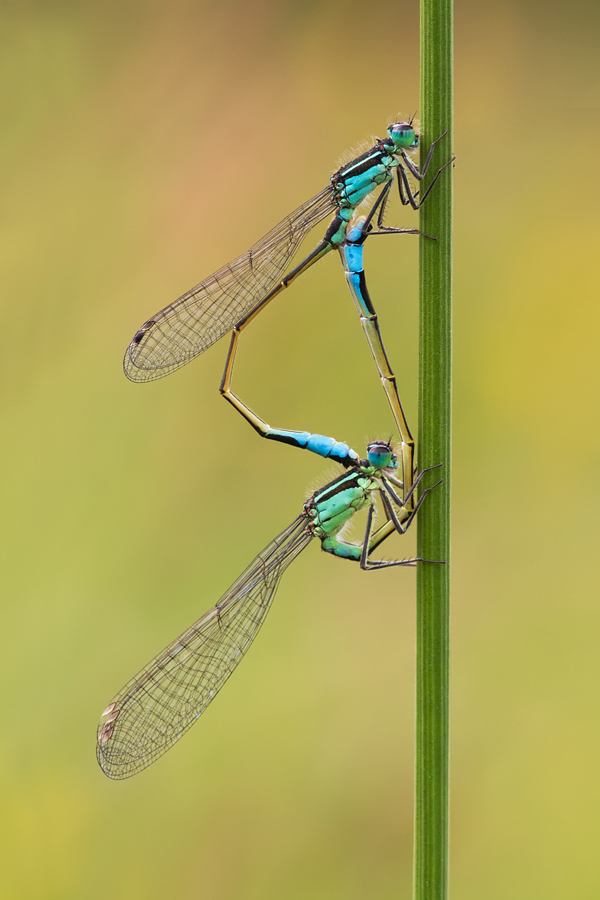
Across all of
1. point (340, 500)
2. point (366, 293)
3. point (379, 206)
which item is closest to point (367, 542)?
point (340, 500)

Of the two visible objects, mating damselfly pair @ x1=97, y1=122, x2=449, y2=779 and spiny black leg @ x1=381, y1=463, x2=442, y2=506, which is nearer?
spiny black leg @ x1=381, y1=463, x2=442, y2=506

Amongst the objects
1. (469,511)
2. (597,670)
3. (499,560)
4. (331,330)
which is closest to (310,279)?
(331,330)

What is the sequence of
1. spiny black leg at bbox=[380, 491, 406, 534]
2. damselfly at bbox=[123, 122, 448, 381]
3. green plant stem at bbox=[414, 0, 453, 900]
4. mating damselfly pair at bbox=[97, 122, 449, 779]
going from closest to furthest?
green plant stem at bbox=[414, 0, 453, 900], spiny black leg at bbox=[380, 491, 406, 534], mating damselfly pair at bbox=[97, 122, 449, 779], damselfly at bbox=[123, 122, 448, 381]

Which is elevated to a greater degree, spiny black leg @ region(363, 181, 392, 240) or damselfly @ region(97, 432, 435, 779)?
spiny black leg @ region(363, 181, 392, 240)

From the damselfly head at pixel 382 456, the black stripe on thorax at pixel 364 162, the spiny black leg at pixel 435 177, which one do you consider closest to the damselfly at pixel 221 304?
the black stripe on thorax at pixel 364 162

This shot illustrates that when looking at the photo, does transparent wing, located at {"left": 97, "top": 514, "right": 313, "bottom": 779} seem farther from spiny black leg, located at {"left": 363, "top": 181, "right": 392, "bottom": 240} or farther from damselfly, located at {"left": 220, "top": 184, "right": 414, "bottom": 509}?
spiny black leg, located at {"left": 363, "top": 181, "right": 392, "bottom": 240}

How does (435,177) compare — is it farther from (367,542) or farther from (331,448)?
(367,542)

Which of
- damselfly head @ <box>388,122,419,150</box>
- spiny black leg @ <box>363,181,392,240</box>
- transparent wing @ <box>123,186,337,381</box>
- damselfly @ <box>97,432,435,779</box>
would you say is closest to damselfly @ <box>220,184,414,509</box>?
spiny black leg @ <box>363,181,392,240</box>
